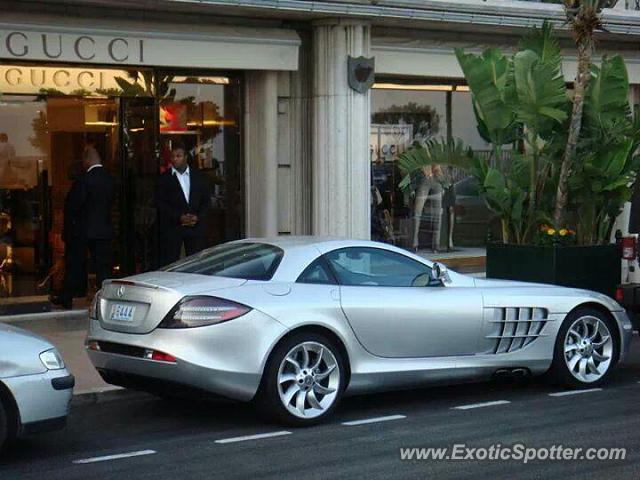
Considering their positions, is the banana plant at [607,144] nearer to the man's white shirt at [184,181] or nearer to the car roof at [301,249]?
the man's white shirt at [184,181]

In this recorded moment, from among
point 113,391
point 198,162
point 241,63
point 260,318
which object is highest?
point 241,63

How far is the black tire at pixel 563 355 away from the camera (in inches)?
394

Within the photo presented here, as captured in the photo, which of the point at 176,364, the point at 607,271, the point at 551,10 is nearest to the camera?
the point at 176,364

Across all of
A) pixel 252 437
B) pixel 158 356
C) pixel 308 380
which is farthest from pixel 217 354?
pixel 308 380

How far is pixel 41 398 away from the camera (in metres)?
7.54

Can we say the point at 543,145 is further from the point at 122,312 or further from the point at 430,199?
the point at 122,312

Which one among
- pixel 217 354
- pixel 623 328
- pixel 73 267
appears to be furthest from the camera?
pixel 73 267

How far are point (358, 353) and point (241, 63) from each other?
274 inches

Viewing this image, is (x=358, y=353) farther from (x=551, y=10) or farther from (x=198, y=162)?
(x=551, y=10)

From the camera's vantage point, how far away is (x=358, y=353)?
8.98 metres

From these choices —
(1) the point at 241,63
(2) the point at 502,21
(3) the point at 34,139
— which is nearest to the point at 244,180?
(1) the point at 241,63

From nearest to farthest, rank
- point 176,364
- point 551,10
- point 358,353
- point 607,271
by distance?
1. point 176,364
2. point 358,353
3. point 607,271
4. point 551,10

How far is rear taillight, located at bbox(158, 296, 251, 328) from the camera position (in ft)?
27.5

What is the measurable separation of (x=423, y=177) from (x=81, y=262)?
18.3ft
